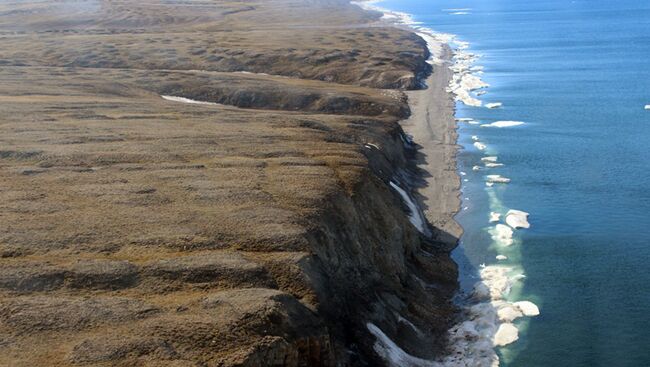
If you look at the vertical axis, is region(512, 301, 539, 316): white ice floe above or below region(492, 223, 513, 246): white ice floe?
above

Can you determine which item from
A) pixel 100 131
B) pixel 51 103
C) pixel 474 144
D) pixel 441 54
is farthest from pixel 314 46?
pixel 100 131

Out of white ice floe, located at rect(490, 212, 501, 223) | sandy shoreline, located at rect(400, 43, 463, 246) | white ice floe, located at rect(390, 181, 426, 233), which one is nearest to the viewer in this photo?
white ice floe, located at rect(390, 181, 426, 233)

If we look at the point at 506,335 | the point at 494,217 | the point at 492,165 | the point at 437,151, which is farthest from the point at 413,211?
the point at 437,151

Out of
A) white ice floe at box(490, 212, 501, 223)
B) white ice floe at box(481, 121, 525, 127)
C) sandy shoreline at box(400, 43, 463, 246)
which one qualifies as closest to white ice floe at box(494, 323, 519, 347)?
sandy shoreline at box(400, 43, 463, 246)

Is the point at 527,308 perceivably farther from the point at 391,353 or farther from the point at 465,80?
the point at 465,80

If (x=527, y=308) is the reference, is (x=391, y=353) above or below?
above

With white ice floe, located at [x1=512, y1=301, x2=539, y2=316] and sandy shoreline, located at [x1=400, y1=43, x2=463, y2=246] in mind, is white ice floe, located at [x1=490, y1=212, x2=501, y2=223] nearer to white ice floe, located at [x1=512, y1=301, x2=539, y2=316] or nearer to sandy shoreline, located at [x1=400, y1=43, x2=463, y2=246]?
sandy shoreline, located at [x1=400, y1=43, x2=463, y2=246]

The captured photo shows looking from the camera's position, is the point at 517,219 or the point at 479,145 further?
the point at 479,145
